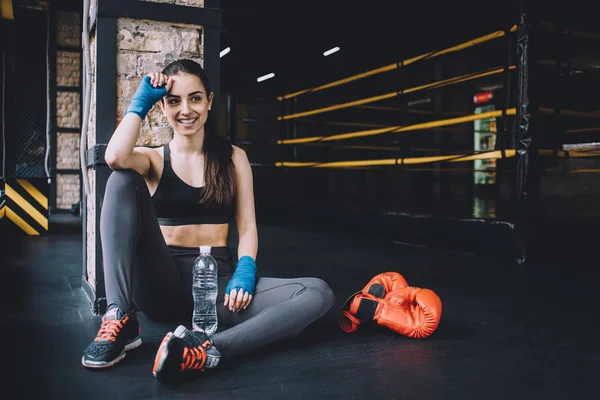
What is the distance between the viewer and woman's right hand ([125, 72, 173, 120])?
1.83m

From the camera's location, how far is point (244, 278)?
184cm

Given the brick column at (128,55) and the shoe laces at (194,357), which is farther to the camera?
the brick column at (128,55)

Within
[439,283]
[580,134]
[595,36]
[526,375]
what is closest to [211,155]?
[526,375]

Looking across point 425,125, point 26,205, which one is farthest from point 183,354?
point 26,205

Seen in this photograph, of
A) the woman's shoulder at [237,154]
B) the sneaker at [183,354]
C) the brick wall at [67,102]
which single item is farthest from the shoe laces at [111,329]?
the brick wall at [67,102]

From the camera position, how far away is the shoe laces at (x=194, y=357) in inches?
59.8

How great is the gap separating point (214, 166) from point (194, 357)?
720 millimetres

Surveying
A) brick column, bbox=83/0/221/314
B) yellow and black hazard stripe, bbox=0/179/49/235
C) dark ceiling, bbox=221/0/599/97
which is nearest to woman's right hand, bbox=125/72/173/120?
brick column, bbox=83/0/221/314

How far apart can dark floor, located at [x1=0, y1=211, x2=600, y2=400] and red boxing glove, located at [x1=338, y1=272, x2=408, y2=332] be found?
0.05 m

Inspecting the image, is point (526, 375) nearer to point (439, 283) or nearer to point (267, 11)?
point (439, 283)

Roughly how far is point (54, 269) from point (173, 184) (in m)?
1.90

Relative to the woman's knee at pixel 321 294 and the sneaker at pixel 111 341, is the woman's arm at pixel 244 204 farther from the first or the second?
the sneaker at pixel 111 341

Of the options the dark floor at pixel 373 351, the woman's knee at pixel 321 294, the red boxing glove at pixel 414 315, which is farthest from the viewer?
the red boxing glove at pixel 414 315

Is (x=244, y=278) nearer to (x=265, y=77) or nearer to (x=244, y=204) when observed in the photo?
(x=244, y=204)
